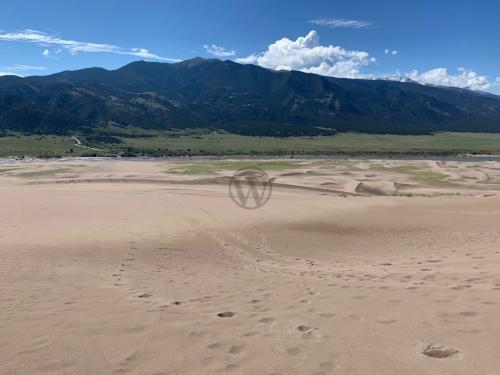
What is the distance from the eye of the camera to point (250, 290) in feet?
32.5

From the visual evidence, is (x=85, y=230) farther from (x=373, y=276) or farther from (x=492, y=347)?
(x=492, y=347)

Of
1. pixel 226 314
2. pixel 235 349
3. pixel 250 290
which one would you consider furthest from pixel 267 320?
pixel 250 290

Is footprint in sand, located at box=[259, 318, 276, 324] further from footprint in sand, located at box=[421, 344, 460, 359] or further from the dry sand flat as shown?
footprint in sand, located at box=[421, 344, 460, 359]

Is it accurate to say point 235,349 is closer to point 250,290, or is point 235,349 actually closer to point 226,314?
point 226,314

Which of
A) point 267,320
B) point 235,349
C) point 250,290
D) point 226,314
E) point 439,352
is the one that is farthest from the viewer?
point 250,290

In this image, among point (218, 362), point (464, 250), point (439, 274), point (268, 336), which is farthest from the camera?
point (464, 250)

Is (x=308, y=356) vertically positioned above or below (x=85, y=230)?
above

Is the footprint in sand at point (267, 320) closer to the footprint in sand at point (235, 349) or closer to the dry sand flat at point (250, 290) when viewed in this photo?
the dry sand flat at point (250, 290)

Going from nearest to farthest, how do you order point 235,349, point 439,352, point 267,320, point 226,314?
point 439,352 → point 235,349 → point 267,320 → point 226,314

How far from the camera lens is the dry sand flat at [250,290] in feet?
18.5

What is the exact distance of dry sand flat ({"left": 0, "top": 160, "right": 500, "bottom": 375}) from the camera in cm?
565

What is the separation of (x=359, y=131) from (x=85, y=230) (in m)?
187

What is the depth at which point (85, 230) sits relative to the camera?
765 inches

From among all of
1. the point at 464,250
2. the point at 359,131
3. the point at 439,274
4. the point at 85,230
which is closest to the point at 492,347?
the point at 439,274
